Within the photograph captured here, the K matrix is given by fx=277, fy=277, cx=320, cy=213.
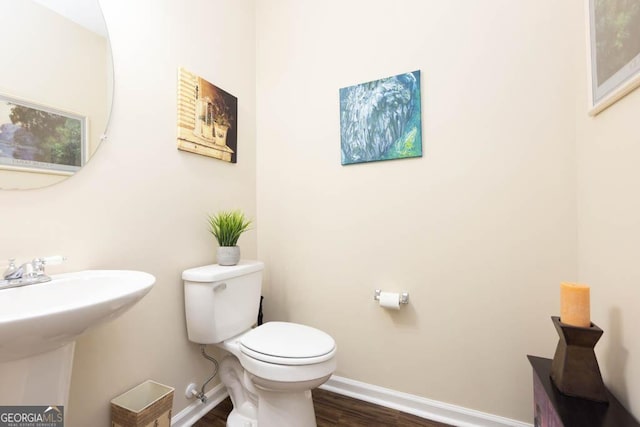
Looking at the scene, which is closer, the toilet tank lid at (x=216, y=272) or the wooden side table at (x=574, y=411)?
the wooden side table at (x=574, y=411)

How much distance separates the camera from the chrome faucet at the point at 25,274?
769 mm

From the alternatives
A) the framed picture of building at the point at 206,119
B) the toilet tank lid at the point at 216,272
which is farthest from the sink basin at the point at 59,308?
the framed picture of building at the point at 206,119

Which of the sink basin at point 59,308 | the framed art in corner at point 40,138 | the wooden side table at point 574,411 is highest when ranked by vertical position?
the framed art in corner at point 40,138

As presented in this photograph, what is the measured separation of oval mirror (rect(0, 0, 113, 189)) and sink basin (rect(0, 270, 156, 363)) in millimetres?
341

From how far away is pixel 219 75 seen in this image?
159cm

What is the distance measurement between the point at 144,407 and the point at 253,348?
0.44m

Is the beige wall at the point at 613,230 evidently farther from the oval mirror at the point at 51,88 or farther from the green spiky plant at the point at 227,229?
the oval mirror at the point at 51,88

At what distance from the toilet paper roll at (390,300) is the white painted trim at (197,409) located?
1025mm

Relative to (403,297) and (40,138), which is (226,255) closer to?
(40,138)

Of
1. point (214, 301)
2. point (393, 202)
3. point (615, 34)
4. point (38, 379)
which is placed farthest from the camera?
point (393, 202)

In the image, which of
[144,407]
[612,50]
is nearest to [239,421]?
[144,407]

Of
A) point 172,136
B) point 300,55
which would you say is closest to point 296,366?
point 172,136

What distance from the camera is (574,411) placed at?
0.79 m

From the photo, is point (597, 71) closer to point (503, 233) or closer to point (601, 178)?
point (601, 178)
